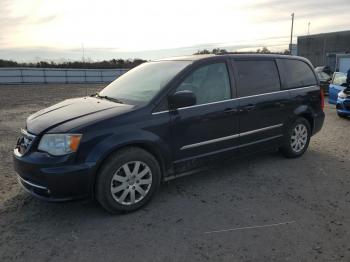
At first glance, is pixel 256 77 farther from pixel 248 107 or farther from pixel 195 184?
pixel 195 184

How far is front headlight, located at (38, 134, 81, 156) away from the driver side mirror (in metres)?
1.14

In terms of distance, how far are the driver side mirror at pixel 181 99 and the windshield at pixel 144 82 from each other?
0.23 metres

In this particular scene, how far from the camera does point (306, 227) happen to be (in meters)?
3.44

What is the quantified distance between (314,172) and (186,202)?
2.23 m

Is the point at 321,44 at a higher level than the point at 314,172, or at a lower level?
higher

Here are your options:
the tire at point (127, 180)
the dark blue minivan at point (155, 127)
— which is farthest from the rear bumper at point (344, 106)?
the tire at point (127, 180)

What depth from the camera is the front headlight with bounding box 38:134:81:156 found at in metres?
3.38

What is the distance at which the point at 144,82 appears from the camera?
4.47 metres

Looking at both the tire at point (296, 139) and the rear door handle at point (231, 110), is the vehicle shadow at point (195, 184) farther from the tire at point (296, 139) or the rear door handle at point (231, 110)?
the rear door handle at point (231, 110)

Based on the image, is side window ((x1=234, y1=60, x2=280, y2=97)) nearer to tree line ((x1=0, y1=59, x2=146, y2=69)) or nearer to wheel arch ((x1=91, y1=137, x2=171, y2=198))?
wheel arch ((x1=91, y1=137, x2=171, y2=198))

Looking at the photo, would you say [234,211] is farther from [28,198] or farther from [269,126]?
[28,198]

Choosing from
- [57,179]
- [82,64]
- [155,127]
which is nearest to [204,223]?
[155,127]

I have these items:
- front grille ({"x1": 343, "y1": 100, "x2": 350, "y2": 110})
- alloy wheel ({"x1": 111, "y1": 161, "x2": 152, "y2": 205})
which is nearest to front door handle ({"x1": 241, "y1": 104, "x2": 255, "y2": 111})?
alloy wheel ({"x1": 111, "y1": 161, "x2": 152, "y2": 205})

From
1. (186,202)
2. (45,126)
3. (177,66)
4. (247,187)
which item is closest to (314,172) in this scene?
(247,187)
